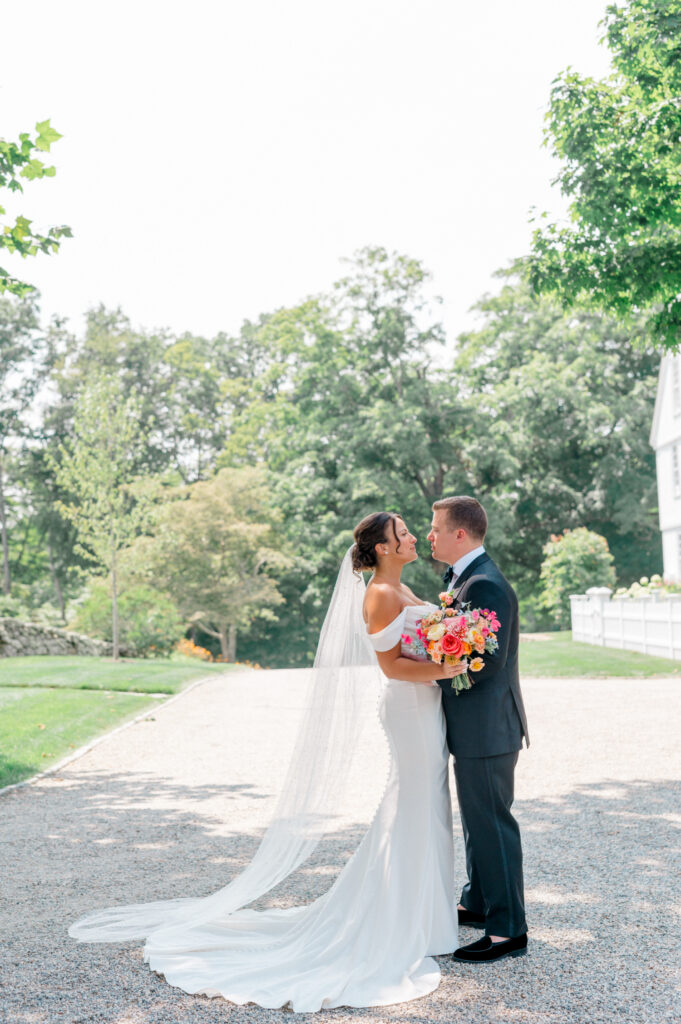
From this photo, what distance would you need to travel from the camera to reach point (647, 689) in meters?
15.5

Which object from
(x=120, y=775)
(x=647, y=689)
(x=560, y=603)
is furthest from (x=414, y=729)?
(x=560, y=603)

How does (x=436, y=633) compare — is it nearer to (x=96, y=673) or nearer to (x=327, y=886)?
(x=327, y=886)

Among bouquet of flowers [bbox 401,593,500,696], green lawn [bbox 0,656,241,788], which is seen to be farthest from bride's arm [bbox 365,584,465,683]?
green lawn [bbox 0,656,241,788]

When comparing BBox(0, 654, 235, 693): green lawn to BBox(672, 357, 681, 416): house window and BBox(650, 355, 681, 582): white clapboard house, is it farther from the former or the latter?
BBox(672, 357, 681, 416): house window

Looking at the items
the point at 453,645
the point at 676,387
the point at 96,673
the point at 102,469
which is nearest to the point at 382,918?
the point at 453,645

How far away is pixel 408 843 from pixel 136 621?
79.3 feet

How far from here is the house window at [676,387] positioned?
102 ft

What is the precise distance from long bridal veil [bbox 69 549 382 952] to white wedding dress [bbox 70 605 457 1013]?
0.16 metres

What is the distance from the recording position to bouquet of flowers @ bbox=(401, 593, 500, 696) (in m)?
4.36

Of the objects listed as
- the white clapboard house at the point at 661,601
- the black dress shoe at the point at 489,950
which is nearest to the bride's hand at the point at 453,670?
the black dress shoe at the point at 489,950

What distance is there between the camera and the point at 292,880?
6.05 meters

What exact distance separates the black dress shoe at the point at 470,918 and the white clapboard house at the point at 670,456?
1091 inches

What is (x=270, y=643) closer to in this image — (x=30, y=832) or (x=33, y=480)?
(x=33, y=480)

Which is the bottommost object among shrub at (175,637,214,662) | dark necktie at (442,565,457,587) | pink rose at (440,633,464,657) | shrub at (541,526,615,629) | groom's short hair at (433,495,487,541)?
shrub at (175,637,214,662)
